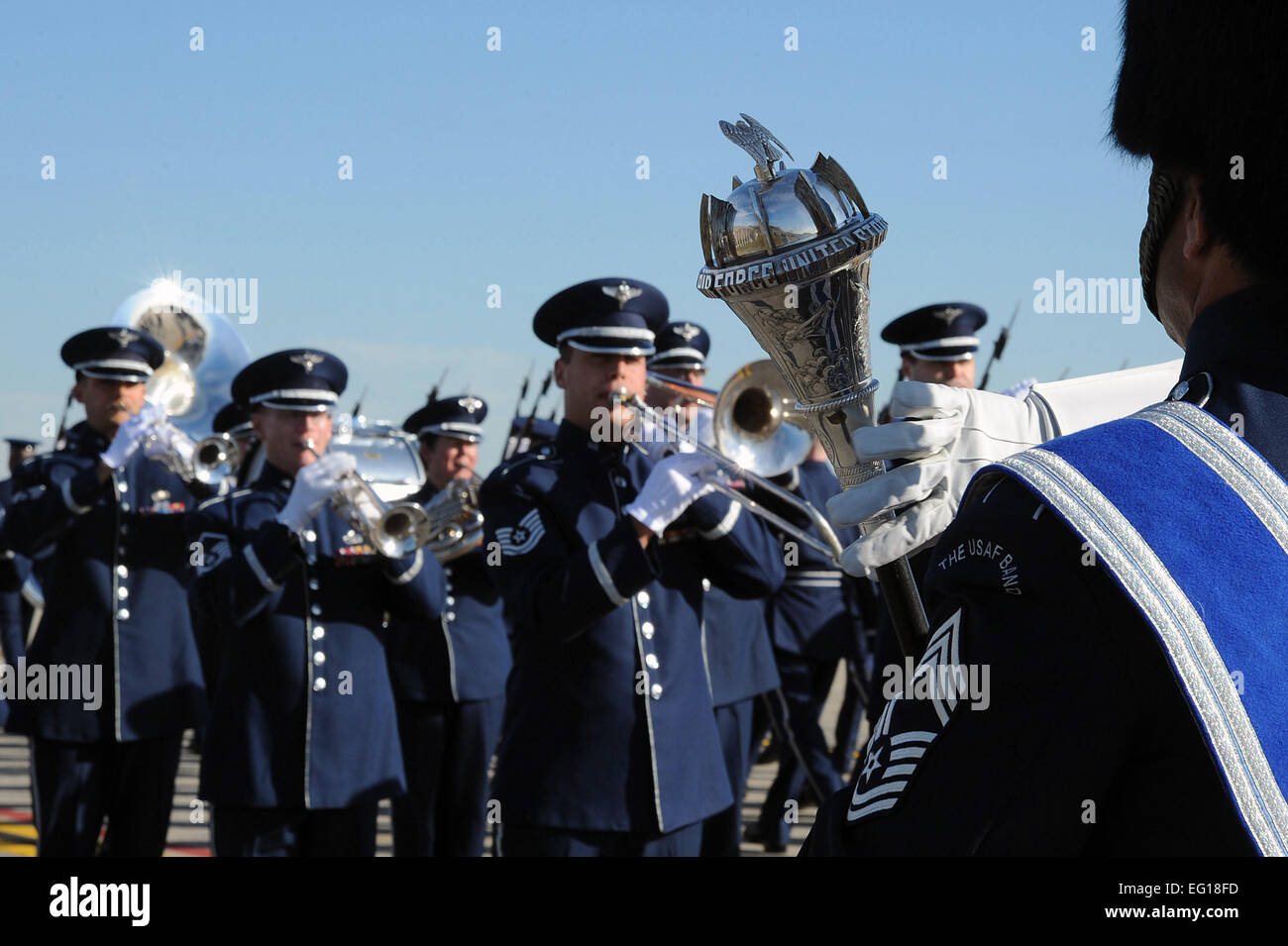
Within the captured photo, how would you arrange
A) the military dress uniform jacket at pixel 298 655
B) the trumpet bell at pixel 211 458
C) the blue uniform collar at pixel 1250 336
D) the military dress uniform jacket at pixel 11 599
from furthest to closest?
the military dress uniform jacket at pixel 11 599 → the trumpet bell at pixel 211 458 → the military dress uniform jacket at pixel 298 655 → the blue uniform collar at pixel 1250 336

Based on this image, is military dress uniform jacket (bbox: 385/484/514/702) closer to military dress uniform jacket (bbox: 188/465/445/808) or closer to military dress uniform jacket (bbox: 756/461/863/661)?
military dress uniform jacket (bbox: 188/465/445/808)

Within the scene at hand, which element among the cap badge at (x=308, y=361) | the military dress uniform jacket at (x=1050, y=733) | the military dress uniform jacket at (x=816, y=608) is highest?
the military dress uniform jacket at (x=1050, y=733)

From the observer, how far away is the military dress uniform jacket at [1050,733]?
1021 millimetres

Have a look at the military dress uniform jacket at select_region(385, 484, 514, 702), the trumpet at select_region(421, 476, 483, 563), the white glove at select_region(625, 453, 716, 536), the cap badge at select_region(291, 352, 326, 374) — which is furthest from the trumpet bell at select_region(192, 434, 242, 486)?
the white glove at select_region(625, 453, 716, 536)

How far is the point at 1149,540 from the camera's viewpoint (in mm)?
1069

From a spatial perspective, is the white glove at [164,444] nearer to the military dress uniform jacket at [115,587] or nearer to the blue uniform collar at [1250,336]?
the military dress uniform jacket at [115,587]

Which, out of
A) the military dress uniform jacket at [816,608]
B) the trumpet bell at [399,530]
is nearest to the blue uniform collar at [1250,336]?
the trumpet bell at [399,530]

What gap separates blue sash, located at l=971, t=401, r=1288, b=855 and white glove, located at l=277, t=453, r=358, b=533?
4.14 m

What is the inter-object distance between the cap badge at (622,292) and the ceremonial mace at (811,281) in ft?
9.30

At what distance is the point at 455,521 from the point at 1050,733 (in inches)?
217

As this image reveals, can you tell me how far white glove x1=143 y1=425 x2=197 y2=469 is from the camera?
6207mm

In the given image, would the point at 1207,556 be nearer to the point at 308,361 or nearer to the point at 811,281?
the point at 811,281

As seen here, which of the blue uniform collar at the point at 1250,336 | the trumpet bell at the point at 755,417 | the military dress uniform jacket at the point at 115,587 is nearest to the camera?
the blue uniform collar at the point at 1250,336

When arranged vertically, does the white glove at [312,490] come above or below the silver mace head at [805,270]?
below
